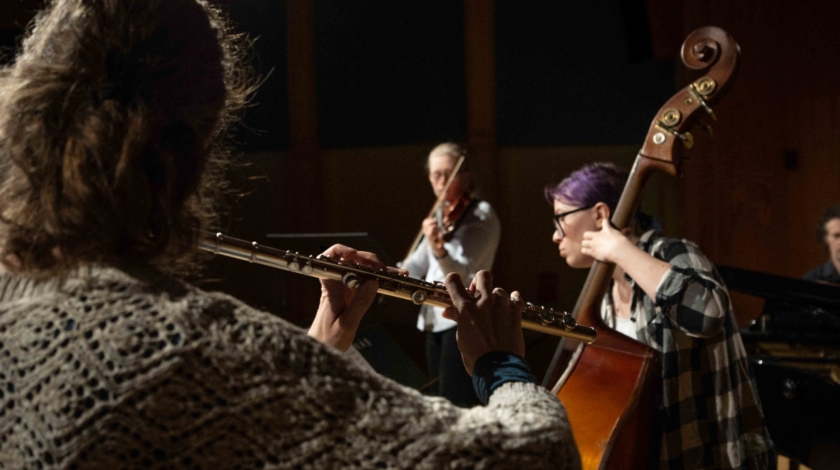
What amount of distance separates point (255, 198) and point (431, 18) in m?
1.85

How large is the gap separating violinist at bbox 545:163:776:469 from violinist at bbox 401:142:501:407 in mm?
1358

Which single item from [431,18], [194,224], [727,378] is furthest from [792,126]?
[194,224]

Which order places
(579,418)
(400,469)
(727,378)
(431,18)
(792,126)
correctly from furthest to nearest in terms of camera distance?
(431,18)
(792,126)
(727,378)
(579,418)
(400,469)

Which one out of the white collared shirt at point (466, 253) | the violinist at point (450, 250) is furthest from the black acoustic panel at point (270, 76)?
the white collared shirt at point (466, 253)

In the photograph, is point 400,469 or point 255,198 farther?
point 255,198

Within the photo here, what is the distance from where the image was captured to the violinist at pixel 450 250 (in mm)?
3498

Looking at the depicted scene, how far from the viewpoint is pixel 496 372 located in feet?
3.38

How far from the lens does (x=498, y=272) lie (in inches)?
218

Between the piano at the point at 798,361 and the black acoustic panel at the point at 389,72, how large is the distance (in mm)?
2792

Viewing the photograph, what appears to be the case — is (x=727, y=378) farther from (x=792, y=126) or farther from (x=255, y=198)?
(x=255, y=198)

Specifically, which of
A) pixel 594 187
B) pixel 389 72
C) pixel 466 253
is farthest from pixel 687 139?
pixel 389 72

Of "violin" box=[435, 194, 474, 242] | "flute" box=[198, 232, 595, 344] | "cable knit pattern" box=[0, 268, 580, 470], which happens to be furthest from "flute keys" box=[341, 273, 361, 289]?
"violin" box=[435, 194, 474, 242]

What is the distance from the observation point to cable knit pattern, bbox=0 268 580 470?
79cm

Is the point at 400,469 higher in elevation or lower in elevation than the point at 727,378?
higher
